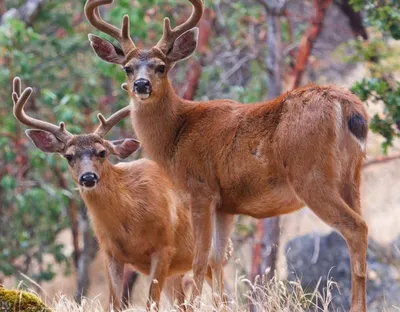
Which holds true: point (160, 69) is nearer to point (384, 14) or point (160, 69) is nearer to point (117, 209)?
point (117, 209)

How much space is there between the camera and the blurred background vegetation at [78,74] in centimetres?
1498

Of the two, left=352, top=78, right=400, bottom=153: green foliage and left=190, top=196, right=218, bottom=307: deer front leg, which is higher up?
left=352, top=78, right=400, bottom=153: green foliage

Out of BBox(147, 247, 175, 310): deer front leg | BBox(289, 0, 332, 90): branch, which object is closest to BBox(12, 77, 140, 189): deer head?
BBox(147, 247, 175, 310): deer front leg

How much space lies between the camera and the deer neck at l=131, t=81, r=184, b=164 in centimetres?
894

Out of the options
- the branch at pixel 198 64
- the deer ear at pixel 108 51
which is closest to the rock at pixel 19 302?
the deer ear at pixel 108 51

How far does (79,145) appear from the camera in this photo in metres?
9.38

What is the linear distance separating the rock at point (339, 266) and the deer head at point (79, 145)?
4539mm

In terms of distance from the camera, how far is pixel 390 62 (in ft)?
44.8

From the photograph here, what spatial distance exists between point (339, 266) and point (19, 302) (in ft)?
25.6

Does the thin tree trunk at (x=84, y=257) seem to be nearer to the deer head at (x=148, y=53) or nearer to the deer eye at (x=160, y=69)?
the deer head at (x=148, y=53)

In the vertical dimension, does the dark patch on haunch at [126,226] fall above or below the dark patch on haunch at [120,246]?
above

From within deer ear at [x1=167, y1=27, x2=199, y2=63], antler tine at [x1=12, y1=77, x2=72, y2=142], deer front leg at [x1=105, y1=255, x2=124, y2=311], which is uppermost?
deer ear at [x1=167, y1=27, x2=199, y2=63]

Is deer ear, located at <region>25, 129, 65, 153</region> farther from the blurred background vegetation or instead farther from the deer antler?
the blurred background vegetation

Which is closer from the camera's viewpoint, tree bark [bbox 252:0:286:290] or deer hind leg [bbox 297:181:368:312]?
deer hind leg [bbox 297:181:368:312]
